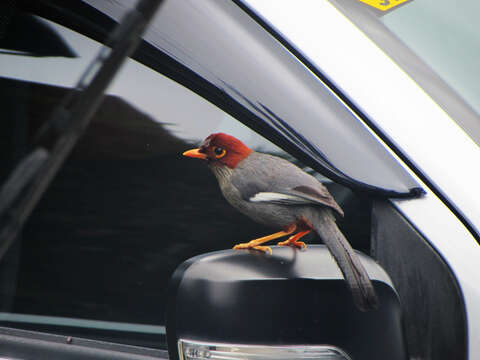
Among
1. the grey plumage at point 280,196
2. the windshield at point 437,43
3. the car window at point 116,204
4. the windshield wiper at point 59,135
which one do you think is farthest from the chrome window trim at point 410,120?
the windshield wiper at point 59,135

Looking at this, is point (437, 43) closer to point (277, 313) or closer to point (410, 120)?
point (410, 120)

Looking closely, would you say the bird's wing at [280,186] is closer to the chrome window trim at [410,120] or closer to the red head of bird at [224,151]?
the red head of bird at [224,151]

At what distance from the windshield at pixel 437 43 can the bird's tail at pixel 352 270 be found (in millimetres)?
355

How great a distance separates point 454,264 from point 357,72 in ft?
1.30

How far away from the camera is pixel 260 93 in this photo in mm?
1091

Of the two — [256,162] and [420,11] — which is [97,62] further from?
[420,11]

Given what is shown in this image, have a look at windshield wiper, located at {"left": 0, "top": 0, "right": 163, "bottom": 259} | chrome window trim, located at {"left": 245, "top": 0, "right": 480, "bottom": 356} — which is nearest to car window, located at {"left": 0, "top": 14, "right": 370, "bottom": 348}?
chrome window trim, located at {"left": 245, "top": 0, "right": 480, "bottom": 356}

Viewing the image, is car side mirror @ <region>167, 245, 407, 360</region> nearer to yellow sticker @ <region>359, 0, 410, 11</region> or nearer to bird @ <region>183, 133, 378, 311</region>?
bird @ <region>183, 133, 378, 311</region>

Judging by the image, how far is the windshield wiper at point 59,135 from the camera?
682 mm

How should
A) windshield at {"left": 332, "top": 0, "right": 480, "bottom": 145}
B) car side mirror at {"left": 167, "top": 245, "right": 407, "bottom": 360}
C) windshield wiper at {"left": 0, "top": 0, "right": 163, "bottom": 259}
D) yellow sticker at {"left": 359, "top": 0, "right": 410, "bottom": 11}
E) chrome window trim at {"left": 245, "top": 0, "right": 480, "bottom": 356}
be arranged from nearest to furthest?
windshield wiper at {"left": 0, "top": 0, "right": 163, "bottom": 259}
car side mirror at {"left": 167, "top": 245, "right": 407, "bottom": 360}
chrome window trim at {"left": 245, "top": 0, "right": 480, "bottom": 356}
windshield at {"left": 332, "top": 0, "right": 480, "bottom": 145}
yellow sticker at {"left": 359, "top": 0, "right": 410, "bottom": 11}

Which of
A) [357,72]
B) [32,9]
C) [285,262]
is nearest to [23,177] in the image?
[285,262]

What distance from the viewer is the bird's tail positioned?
0.91m

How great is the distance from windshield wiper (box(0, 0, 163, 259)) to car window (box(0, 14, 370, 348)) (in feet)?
1.74

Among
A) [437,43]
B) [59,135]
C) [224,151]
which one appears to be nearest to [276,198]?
[224,151]
